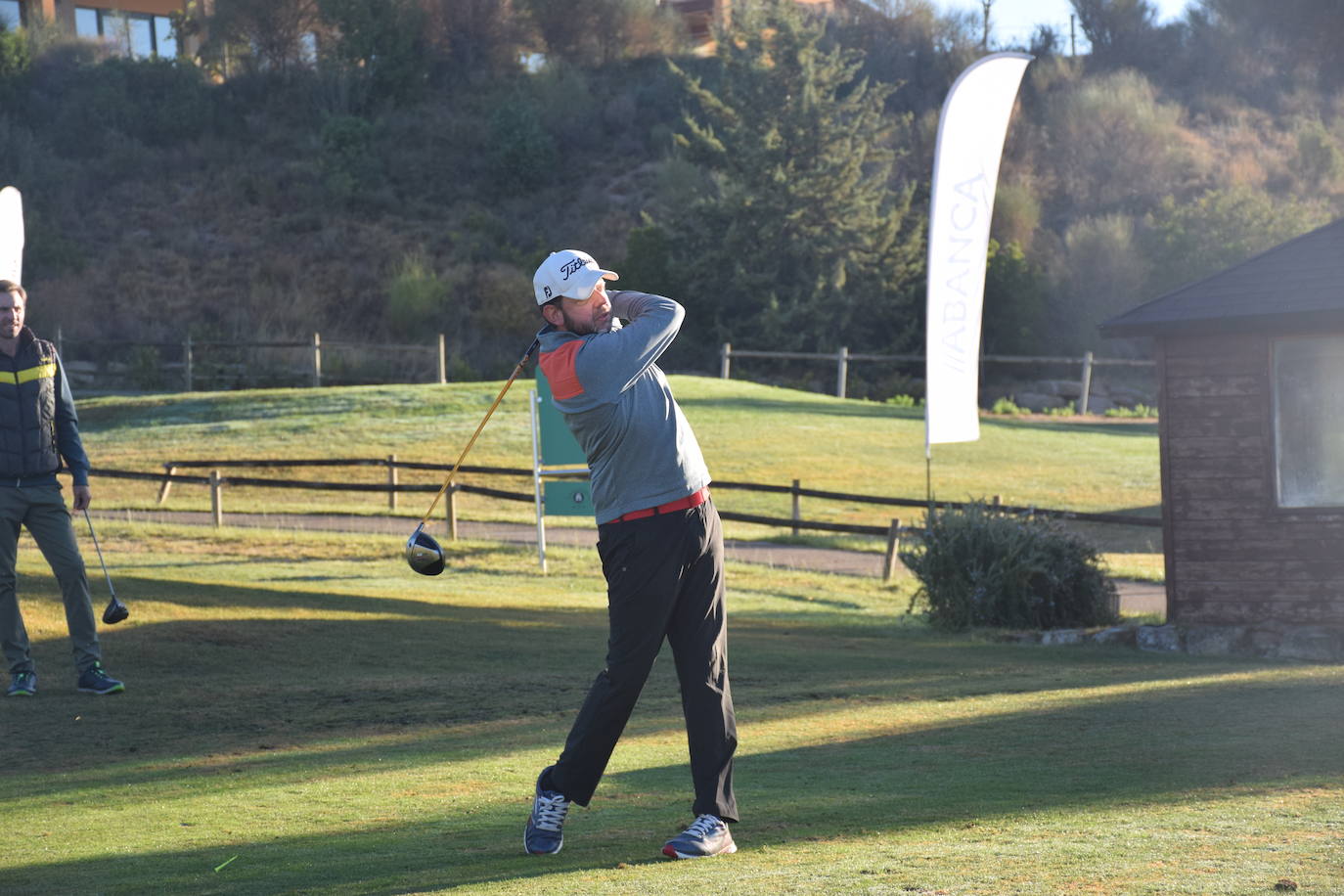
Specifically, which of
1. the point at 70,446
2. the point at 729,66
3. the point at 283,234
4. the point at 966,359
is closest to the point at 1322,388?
the point at 966,359

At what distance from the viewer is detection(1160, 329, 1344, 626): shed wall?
43.0ft

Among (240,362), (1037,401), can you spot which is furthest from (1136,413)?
(240,362)

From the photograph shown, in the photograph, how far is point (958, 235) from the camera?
16.1 metres

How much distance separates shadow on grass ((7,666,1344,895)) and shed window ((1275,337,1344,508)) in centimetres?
Answer: 497

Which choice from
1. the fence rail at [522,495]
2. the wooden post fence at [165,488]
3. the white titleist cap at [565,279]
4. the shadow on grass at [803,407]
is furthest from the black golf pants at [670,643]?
the shadow on grass at [803,407]

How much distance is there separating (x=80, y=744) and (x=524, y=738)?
2255mm

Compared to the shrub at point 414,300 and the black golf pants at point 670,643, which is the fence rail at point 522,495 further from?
the shrub at point 414,300

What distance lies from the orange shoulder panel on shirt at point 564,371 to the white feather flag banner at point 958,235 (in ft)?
37.6

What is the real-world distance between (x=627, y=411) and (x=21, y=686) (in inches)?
216

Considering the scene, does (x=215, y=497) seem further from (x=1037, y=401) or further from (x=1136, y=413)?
(x=1037, y=401)

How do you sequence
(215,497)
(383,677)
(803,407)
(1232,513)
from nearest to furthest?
1. (383,677)
2. (1232,513)
3. (215,497)
4. (803,407)

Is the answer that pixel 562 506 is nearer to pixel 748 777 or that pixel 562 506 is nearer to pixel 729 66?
pixel 748 777

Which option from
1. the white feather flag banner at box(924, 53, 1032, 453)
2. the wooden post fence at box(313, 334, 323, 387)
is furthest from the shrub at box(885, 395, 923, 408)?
the white feather flag banner at box(924, 53, 1032, 453)

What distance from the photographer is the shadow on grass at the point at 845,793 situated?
4.84m
